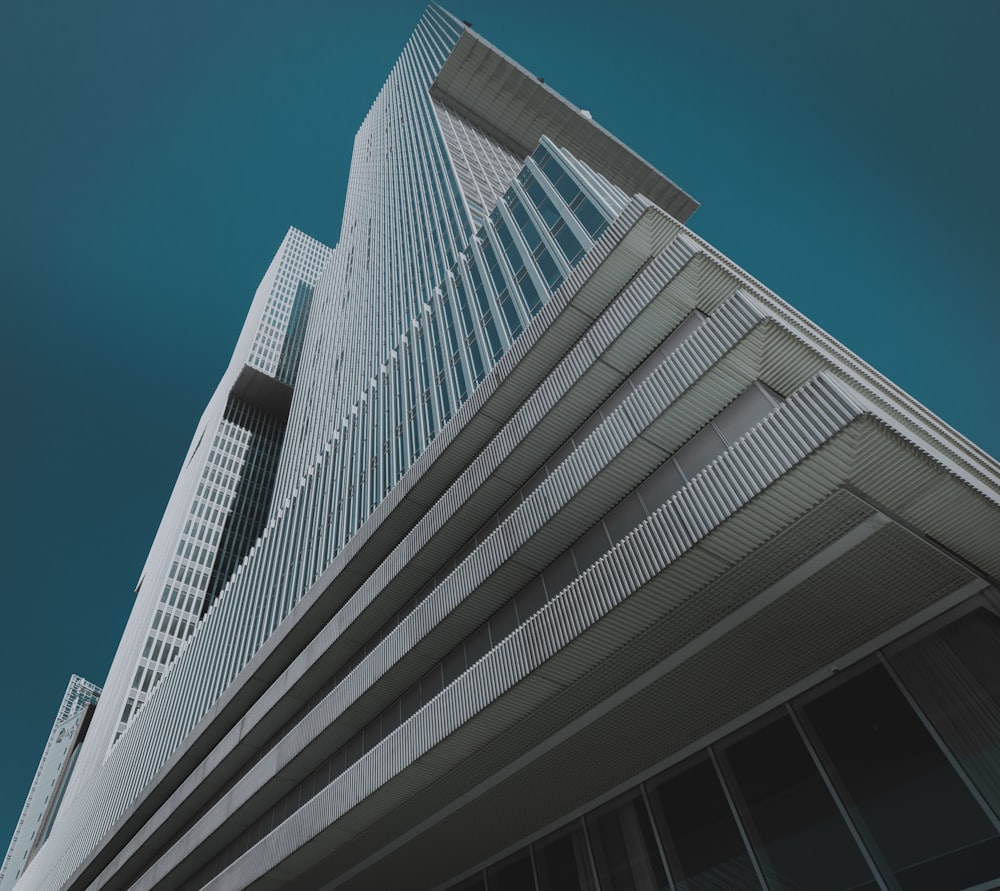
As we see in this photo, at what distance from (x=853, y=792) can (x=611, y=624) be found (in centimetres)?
502

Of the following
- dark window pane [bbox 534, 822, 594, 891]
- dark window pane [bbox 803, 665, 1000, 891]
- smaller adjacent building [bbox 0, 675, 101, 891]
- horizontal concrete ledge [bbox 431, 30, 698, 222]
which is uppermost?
Answer: horizontal concrete ledge [bbox 431, 30, 698, 222]

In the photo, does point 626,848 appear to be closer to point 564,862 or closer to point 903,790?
point 564,862

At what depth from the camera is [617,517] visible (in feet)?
58.6

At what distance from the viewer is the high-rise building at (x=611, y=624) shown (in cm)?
1191

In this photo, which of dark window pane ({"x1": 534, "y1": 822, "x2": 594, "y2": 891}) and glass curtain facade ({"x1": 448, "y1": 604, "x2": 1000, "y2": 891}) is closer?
glass curtain facade ({"x1": 448, "y1": 604, "x2": 1000, "y2": 891})

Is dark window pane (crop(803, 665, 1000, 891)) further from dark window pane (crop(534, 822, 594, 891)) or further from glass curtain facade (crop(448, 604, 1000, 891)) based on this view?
dark window pane (crop(534, 822, 594, 891))

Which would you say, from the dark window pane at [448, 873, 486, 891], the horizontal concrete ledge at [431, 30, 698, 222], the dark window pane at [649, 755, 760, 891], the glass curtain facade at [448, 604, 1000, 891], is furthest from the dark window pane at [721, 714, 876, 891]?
the horizontal concrete ledge at [431, 30, 698, 222]

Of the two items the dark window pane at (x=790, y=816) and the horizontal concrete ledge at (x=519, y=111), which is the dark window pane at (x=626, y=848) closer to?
the dark window pane at (x=790, y=816)

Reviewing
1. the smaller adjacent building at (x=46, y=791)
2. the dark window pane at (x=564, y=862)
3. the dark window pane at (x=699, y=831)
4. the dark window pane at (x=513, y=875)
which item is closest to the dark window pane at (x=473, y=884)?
the dark window pane at (x=513, y=875)

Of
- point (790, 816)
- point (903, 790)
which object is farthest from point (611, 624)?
point (903, 790)

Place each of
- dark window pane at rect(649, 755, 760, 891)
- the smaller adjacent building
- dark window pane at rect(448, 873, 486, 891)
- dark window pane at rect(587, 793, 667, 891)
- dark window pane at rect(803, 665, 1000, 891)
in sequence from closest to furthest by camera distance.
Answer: dark window pane at rect(803, 665, 1000, 891) → dark window pane at rect(649, 755, 760, 891) → dark window pane at rect(587, 793, 667, 891) → dark window pane at rect(448, 873, 486, 891) → the smaller adjacent building

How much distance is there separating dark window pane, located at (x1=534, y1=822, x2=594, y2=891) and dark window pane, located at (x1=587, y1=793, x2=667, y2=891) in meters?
0.41

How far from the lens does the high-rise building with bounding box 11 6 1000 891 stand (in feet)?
39.1

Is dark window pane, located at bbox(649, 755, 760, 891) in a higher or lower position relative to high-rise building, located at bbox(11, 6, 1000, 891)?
lower
